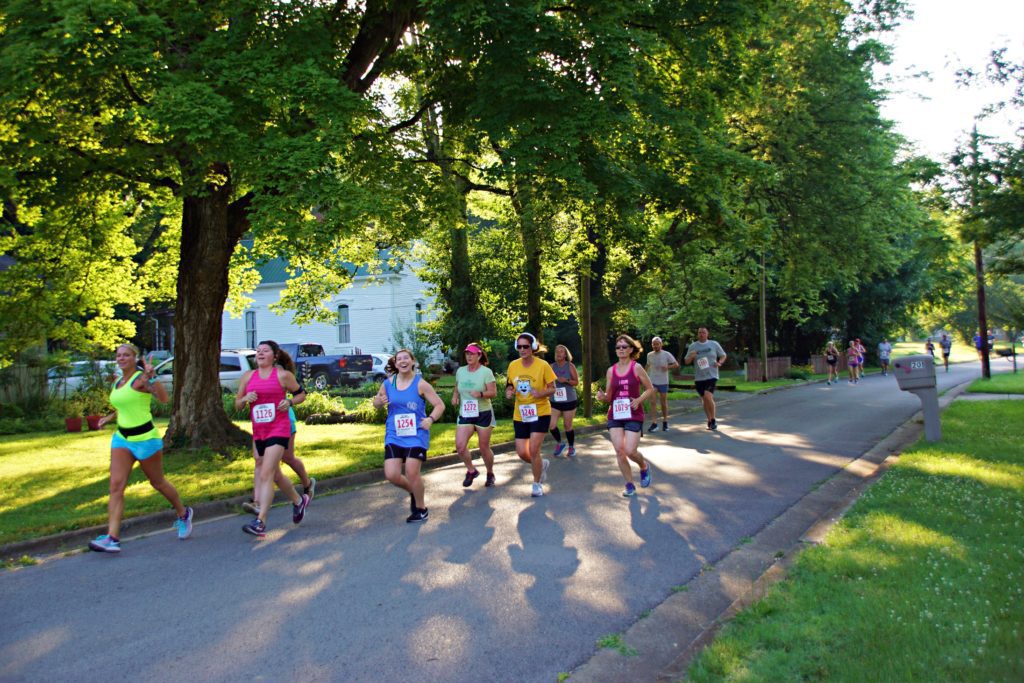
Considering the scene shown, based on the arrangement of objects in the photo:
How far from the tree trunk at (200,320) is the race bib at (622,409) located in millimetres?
7673

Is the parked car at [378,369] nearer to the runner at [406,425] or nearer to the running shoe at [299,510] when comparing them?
→ the running shoe at [299,510]

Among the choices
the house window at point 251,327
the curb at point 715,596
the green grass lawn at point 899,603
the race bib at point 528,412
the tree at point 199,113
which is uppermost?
the tree at point 199,113

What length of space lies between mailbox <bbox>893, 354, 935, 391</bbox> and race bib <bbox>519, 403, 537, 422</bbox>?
610 cm

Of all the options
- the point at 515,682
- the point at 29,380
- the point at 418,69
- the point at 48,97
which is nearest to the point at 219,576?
the point at 515,682

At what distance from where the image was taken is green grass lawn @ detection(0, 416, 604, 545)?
898 cm

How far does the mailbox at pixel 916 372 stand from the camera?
1264cm

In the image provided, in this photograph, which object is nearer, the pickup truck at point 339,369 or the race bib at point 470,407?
the race bib at point 470,407

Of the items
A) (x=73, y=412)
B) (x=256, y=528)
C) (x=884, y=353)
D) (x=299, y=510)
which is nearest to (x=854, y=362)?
(x=884, y=353)

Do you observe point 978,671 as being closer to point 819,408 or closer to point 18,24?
point 18,24

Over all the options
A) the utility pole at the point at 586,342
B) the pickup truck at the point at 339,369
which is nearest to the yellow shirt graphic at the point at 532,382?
the utility pole at the point at 586,342

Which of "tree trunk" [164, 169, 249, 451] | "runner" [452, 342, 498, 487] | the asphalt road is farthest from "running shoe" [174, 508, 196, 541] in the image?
"tree trunk" [164, 169, 249, 451]

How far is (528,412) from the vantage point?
10.2 m

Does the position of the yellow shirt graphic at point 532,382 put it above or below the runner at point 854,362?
above

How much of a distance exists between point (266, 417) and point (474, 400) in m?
2.98
